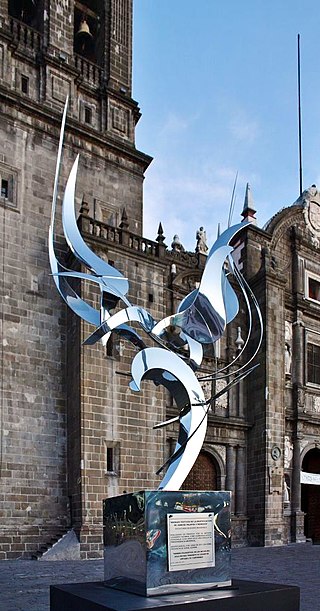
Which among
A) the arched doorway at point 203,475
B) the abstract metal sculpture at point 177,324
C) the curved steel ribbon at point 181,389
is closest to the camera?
the curved steel ribbon at point 181,389

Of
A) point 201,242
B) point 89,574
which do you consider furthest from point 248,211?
point 89,574

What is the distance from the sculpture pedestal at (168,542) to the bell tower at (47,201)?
8.99m

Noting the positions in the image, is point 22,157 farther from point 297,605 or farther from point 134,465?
point 297,605

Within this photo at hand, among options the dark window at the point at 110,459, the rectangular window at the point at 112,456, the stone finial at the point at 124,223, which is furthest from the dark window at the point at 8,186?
the dark window at the point at 110,459

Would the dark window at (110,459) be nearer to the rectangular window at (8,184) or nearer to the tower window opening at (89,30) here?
the rectangular window at (8,184)

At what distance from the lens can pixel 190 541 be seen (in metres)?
7.51

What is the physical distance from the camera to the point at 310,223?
88.3 ft

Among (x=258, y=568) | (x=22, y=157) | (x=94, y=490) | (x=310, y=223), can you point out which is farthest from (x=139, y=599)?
(x=310, y=223)

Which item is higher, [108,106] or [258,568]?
[108,106]

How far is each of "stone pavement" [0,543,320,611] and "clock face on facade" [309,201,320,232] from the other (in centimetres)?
1351

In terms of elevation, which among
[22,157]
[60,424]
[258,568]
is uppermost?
[22,157]

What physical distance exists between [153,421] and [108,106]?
35.4 feet

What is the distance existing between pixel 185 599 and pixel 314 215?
22.4 m

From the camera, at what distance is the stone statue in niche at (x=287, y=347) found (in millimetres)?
24000
